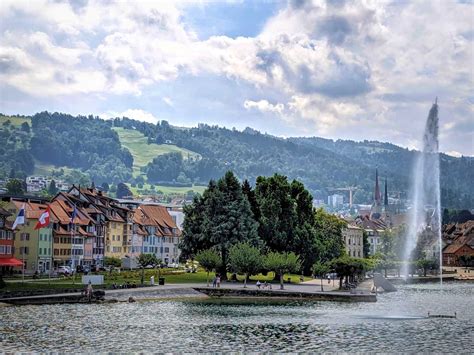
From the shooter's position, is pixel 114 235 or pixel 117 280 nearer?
pixel 117 280

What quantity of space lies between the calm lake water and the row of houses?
1772 inches

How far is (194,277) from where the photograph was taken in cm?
12475

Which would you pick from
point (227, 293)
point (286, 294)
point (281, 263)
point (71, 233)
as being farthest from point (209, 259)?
point (71, 233)

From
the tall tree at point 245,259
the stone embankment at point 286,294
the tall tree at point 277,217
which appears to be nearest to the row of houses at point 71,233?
the tall tree at point 245,259

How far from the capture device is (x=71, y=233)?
151 m

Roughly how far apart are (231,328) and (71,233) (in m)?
90.8

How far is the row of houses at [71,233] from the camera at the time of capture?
13925 cm

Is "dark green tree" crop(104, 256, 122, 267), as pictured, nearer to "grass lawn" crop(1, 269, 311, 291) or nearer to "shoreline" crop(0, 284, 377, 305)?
"grass lawn" crop(1, 269, 311, 291)

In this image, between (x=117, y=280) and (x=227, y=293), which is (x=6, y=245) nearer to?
(x=117, y=280)

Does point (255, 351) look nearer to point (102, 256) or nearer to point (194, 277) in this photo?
point (194, 277)

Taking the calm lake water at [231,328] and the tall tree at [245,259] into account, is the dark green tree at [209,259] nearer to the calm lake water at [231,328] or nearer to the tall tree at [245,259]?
the tall tree at [245,259]

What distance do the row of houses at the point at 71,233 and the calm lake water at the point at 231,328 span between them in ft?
148

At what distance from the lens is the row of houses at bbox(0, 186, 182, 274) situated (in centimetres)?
13925

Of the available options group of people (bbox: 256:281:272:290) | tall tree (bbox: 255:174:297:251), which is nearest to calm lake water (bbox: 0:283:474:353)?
group of people (bbox: 256:281:272:290)
